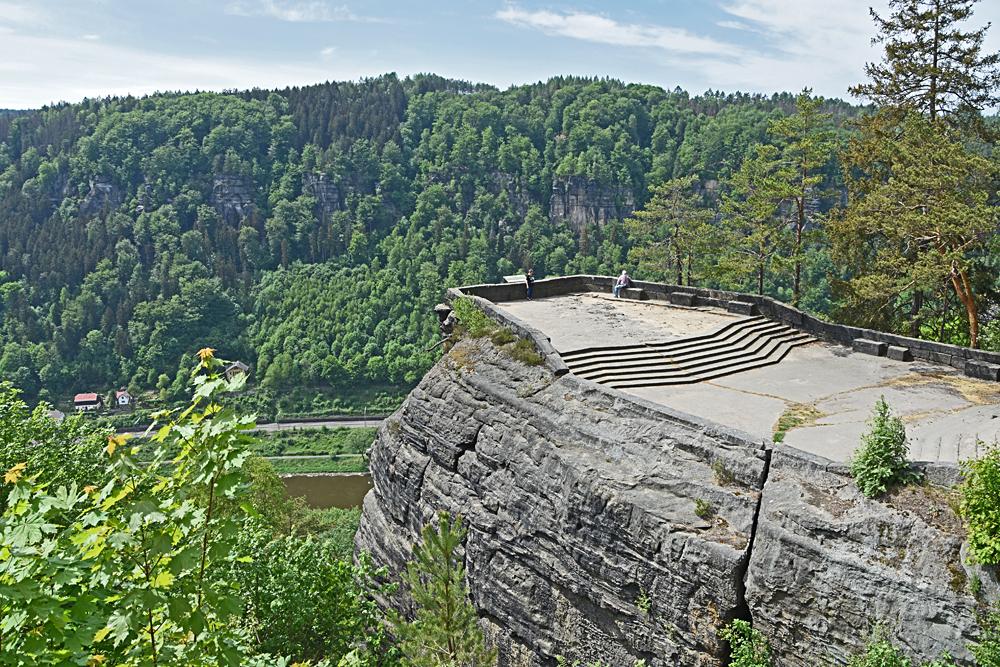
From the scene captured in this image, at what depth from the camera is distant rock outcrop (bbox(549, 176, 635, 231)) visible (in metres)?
132

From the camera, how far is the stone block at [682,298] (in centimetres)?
2483

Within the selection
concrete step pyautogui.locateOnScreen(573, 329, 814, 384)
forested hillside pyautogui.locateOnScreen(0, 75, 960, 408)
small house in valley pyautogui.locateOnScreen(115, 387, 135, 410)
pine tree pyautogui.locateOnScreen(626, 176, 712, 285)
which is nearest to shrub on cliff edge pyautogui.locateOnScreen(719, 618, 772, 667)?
concrete step pyautogui.locateOnScreen(573, 329, 814, 384)

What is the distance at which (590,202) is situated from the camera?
13300cm

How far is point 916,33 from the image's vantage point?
24.7 m

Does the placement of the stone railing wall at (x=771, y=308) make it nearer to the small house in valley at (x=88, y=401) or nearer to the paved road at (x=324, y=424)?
the paved road at (x=324, y=424)

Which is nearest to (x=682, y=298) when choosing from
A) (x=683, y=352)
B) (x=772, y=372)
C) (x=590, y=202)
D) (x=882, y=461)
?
(x=683, y=352)

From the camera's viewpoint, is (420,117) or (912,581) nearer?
(912,581)

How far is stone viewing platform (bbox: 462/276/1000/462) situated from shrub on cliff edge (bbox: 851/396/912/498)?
38.0 inches

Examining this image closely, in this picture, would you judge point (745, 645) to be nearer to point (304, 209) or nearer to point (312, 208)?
point (304, 209)

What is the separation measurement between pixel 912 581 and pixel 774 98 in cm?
16181

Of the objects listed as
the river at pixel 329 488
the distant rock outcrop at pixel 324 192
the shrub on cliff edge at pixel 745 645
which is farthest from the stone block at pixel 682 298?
the distant rock outcrop at pixel 324 192

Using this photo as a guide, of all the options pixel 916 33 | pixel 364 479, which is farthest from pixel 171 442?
pixel 364 479

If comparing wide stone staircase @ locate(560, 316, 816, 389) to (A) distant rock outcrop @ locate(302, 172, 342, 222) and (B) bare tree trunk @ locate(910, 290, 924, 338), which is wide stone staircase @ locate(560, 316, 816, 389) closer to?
(B) bare tree trunk @ locate(910, 290, 924, 338)

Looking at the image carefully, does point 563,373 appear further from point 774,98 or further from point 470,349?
point 774,98
